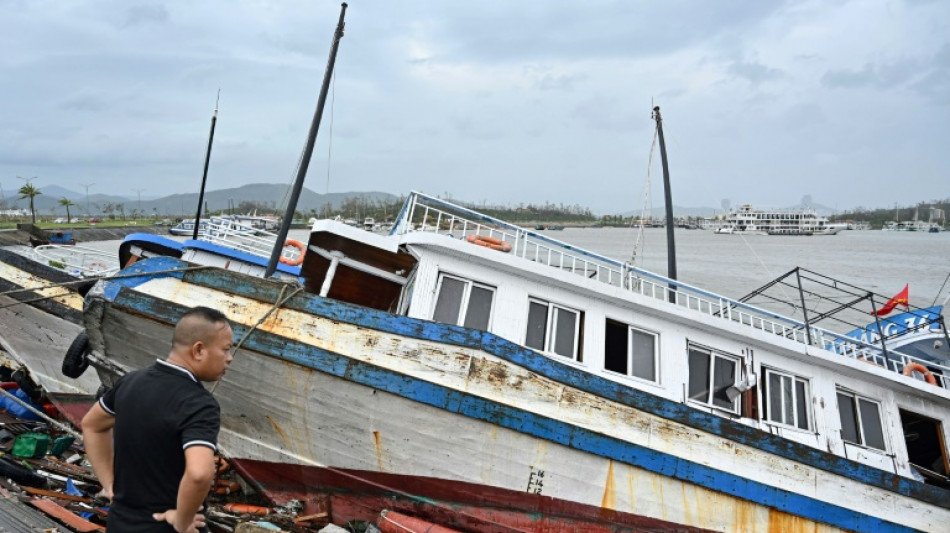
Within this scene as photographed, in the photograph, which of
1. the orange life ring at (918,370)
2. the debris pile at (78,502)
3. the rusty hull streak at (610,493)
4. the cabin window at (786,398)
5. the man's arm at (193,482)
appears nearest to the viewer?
the man's arm at (193,482)

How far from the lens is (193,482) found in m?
2.60

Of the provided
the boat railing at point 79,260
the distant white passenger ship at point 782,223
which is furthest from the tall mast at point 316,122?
the distant white passenger ship at point 782,223

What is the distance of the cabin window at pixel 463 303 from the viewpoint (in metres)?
7.56

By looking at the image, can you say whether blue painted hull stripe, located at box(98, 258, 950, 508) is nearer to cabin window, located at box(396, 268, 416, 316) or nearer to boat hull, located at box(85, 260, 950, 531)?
boat hull, located at box(85, 260, 950, 531)

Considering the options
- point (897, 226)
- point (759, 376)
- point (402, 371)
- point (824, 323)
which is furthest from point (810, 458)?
point (897, 226)

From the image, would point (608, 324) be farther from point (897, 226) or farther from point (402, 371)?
point (897, 226)

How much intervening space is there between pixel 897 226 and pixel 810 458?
178776mm

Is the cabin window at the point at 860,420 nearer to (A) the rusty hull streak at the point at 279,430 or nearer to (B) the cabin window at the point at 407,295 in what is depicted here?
(B) the cabin window at the point at 407,295

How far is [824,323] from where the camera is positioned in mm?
28156

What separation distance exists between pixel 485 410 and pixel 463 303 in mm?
1502

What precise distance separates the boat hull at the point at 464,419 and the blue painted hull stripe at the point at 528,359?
16mm

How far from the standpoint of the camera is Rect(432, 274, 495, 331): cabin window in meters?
7.56

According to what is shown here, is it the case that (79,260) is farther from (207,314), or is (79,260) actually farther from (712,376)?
(712,376)

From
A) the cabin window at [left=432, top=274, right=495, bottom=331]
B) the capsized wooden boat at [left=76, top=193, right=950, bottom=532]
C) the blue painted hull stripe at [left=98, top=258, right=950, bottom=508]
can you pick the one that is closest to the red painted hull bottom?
the capsized wooden boat at [left=76, top=193, right=950, bottom=532]
